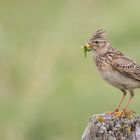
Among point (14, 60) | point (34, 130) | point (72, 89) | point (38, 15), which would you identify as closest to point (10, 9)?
point (38, 15)

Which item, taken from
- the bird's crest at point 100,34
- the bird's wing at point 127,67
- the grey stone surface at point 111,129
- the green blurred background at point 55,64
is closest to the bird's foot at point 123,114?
the grey stone surface at point 111,129

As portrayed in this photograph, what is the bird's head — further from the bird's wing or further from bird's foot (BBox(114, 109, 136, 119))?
bird's foot (BBox(114, 109, 136, 119))

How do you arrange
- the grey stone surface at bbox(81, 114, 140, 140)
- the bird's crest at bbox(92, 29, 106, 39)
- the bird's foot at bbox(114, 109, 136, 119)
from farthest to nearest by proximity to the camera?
1. the bird's crest at bbox(92, 29, 106, 39)
2. the bird's foot at bbox(114, 109, 136, 119)
3. the grey stone surface at bbox(81, 114, 140, 140)

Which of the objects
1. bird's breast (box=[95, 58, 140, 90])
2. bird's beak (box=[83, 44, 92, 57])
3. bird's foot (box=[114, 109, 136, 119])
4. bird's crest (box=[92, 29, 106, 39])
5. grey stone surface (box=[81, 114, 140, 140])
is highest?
bird's crest (box=[92, 29, 106, 39])

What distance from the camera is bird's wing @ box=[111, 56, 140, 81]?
11.4 metres

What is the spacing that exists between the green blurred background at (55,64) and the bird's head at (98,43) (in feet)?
8.49

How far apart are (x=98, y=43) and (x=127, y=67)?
45 centimetres

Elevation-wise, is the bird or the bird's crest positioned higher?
the bird's crest

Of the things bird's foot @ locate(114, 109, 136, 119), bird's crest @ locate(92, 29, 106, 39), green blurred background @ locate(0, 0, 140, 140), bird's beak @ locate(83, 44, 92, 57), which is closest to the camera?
bird's foot @ locate(114, 109, 136, 119)

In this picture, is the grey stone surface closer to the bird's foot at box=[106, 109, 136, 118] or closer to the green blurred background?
the bird's foot at box=[106, 109, 136, 118]

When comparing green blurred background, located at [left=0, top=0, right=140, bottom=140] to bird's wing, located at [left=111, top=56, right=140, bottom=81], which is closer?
bird's wing, located at [left=111, top=56, right=140, bottom=81]

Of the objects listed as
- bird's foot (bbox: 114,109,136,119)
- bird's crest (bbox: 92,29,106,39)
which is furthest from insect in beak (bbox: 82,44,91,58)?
bird's foot (bbox: 114,109,136,119)

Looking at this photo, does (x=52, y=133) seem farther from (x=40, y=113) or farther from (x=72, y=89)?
(x=72, y=89)

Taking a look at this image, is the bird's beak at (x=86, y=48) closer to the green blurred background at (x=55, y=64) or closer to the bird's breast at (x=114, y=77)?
the bird's breast at (x=114, y=77)
